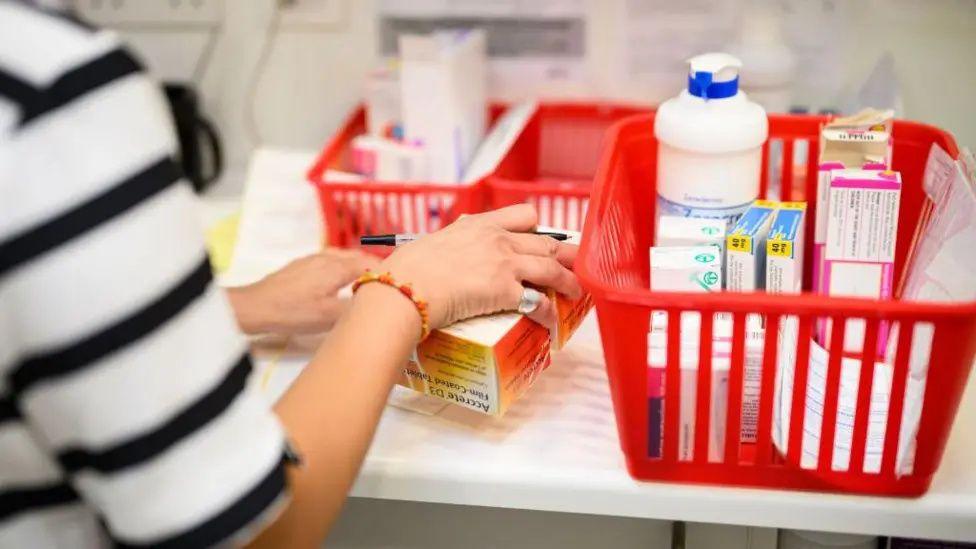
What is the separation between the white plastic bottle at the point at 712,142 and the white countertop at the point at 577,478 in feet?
0.64

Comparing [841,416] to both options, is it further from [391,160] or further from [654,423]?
[391,160]

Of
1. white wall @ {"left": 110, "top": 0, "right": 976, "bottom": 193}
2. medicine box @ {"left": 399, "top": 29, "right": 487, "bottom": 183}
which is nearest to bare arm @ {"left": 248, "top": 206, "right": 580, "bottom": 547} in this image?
medicine box @ {"left": 399, "top": 29, "right": 487, "bottom": 183}

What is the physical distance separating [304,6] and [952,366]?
929 mm

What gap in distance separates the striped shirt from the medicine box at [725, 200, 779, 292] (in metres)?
0.46

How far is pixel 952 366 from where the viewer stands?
26.5 inches

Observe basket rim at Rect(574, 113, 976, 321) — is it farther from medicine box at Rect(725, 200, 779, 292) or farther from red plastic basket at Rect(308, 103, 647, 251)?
red plastic basket at Rect(308, 103, 647, 251)

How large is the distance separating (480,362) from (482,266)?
8cm

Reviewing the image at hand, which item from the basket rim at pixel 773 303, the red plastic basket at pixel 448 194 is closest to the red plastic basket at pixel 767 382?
the basket rim at pixel 773 303

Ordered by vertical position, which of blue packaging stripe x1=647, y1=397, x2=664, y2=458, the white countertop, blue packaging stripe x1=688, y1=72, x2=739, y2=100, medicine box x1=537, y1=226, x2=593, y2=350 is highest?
blue packaging stripe x1=688, y1=72, x2=739, y2=100

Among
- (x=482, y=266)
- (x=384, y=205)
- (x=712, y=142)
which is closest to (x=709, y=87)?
(x=712, y=142)

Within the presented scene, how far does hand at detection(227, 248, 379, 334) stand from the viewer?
0.94m

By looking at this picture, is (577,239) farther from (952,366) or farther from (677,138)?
(952,366)

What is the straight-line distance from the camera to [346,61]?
131cm

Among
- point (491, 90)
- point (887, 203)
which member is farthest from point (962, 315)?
point (491, 90)
